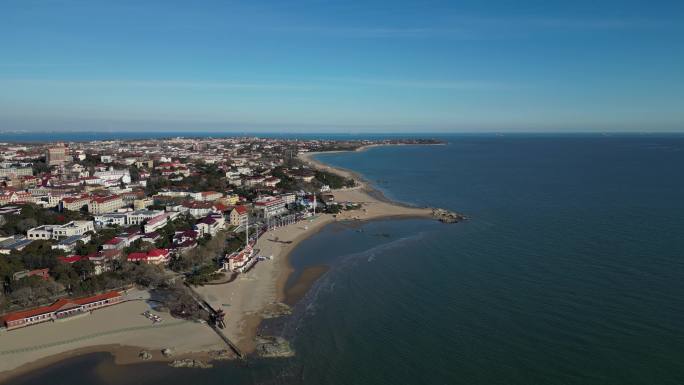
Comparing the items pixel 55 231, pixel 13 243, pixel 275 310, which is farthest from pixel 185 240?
pixel 275 310

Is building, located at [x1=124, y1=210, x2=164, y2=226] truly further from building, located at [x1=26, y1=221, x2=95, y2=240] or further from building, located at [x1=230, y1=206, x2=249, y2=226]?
building, located at [x1=230, y1=206, x2=249, y2=226]

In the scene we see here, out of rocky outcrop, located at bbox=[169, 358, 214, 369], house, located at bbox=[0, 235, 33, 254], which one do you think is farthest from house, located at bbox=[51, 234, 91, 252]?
rocky outcrop, located at bbox=[169, 358, 214, 369]

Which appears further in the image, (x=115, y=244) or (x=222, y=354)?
(x=115, y=244)

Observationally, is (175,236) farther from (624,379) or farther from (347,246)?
(624,379)

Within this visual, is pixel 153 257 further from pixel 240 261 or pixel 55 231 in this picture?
pixel 55 231

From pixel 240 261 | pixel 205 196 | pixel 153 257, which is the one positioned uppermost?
pixel 205 196
